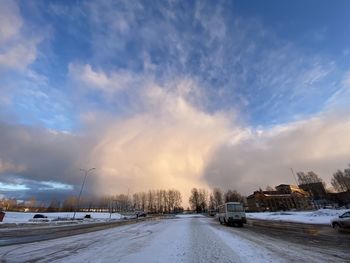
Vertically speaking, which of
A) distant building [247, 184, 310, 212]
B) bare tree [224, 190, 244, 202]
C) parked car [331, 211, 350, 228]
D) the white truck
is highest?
bare tree [224, 190, 244, 202]

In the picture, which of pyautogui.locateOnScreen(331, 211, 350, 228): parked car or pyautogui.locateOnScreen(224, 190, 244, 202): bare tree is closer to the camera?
pyautogui.locateOnScreen(331, 211, 350, 228): parked car

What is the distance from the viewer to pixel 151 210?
7470 inches

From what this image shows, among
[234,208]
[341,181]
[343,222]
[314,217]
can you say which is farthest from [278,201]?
[343,222]

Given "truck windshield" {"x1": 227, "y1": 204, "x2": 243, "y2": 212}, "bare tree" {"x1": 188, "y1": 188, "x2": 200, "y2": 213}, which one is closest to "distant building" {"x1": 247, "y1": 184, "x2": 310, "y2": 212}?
"bare tree" {"x1": 188, "y1": 188, "x2": 200, "y2": 213}

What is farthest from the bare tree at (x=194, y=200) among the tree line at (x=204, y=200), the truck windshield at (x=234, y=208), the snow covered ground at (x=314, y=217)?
the truck windshield at (x=234, y=208)

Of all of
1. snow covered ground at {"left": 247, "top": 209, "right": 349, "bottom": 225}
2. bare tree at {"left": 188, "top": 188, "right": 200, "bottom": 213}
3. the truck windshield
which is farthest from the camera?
bare tree at {"left": 188, "top": 188, "right": 200, "bottom": 213}

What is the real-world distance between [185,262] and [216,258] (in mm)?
1352

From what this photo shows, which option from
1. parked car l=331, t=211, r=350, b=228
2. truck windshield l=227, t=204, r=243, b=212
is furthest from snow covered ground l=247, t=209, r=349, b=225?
truck windshield l=227, t=204, r=243, b=212

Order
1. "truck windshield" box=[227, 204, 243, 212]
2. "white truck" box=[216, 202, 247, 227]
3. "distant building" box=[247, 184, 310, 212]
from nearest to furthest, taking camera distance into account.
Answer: "white truck" box=[216, 202, 247, 227] < "truck windshield" box=[227, 204, 243, 212] < "distant building" box=[247, 184, 310, 212]

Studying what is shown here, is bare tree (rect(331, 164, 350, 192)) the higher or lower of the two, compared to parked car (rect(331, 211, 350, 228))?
higher

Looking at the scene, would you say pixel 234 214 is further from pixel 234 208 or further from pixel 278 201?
pixel 278 201

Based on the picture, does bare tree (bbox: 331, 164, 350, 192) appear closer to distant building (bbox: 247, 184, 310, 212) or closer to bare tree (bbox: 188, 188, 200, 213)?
distant building (bbox: 247, 184, 310, 212)

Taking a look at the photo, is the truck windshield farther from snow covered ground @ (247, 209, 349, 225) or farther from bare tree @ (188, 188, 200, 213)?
bare tree @ (188, 188, 200, 213)

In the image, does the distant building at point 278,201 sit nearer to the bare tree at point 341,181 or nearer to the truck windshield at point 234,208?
the bare tree at point 341,181
